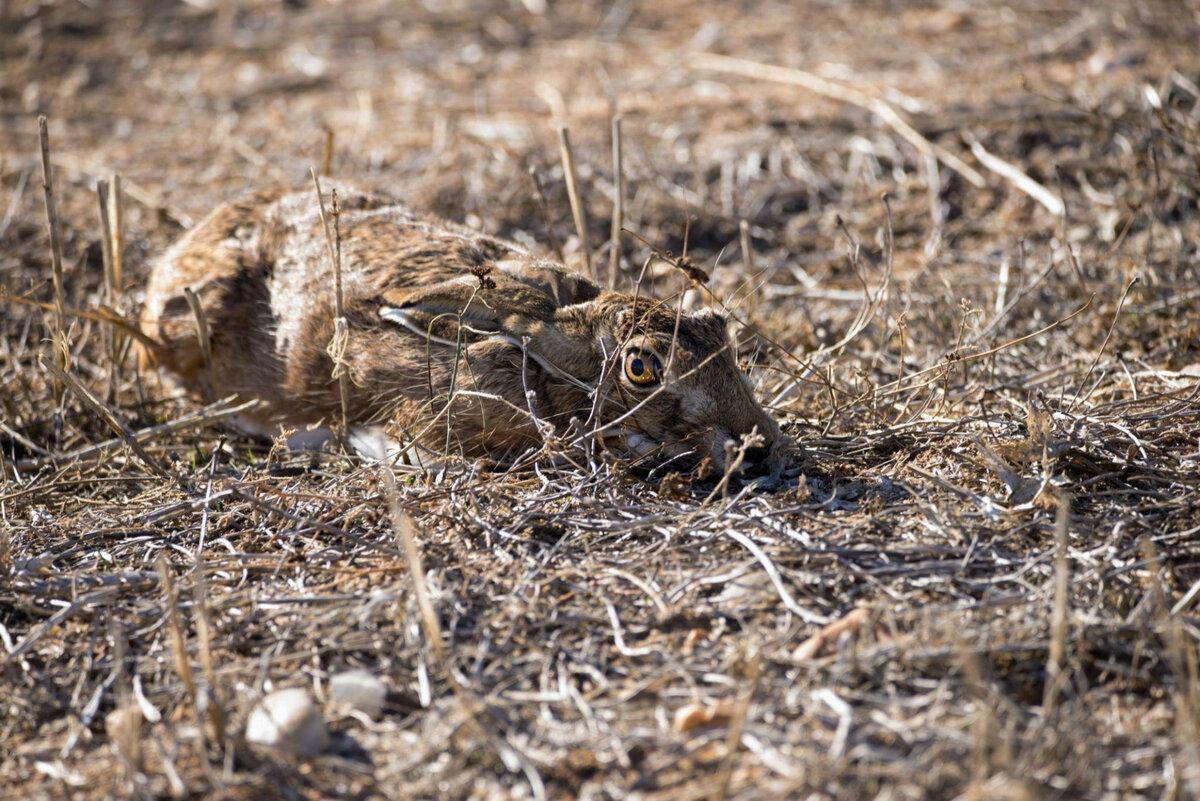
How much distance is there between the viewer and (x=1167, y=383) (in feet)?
14.8

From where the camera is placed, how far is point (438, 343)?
4535 mm

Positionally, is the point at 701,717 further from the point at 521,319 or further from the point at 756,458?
the point at 521,319

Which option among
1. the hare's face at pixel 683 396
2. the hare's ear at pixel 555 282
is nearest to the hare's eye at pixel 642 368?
the hare's face at pixel 683 396

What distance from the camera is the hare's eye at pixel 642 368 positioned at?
414 cm

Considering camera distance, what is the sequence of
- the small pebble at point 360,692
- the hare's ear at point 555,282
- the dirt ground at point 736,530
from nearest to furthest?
1. the dirt ground at point 736,530
2. the small pebble at point 360,692
3. the hare's ear at point 555,282

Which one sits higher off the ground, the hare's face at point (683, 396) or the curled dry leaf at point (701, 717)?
the hare's face at point (683, 396)

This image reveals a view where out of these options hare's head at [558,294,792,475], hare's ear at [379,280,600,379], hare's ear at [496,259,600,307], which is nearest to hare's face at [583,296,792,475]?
hare's head at [558,294,792,475]

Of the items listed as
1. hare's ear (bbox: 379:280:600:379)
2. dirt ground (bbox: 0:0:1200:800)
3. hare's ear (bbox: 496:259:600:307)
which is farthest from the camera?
hare's ear (bbox: 496:259:600:307)

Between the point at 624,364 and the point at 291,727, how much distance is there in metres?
1.93

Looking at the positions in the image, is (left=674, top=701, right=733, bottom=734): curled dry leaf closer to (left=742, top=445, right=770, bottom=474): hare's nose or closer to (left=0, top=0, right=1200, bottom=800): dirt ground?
(left=0, top=0, right=1200, bottom=800): dirt ground

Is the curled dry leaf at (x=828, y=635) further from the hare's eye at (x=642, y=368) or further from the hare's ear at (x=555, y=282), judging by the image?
the hare's ear at (x=555, y=282)

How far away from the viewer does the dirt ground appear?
106 inches

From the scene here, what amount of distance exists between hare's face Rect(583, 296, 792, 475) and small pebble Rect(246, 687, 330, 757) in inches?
63.2

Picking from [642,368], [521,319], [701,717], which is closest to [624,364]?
[642,368]
